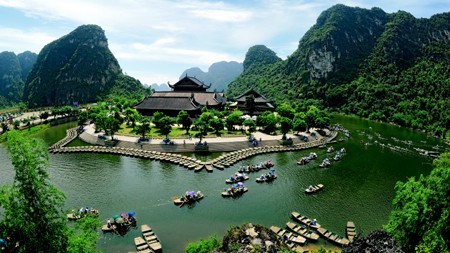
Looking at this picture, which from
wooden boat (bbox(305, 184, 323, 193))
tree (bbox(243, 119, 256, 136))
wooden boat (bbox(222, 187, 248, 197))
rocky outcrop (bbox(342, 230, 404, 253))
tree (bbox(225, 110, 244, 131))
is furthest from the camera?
tree (bbox(225, 110, 244, 131))

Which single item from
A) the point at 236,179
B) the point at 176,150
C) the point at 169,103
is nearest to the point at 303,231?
the point at 236,179

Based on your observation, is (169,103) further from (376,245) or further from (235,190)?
(376,245)

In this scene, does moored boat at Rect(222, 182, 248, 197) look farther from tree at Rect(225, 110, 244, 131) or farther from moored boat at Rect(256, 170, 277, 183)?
tree at Rect(225, 110, 244, 131)

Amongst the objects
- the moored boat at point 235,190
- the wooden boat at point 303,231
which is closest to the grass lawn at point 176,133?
the moored boat at point 235,190

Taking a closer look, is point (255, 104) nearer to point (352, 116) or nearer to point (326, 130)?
point (326, 130)

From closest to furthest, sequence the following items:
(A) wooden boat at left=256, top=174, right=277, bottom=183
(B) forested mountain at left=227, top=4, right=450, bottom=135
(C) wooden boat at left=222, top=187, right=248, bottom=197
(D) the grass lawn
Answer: (C) wooden boat at left=222, top=187, right=248, bottom=197
(A) wooden boat at left=256, top=174, right=277, bottom=183
(D) the grass lawn
(B) forested mountain at left=227, top=4, right=450, bottom=135

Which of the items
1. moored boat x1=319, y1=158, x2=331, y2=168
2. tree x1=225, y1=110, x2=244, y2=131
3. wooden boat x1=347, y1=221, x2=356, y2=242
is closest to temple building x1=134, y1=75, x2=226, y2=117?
tree x1=225, y1=110, x2=244, y2=131

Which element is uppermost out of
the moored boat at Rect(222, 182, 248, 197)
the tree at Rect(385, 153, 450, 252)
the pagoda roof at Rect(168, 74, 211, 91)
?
the pagoda roof at Rect(168, 74, 211, 91)
